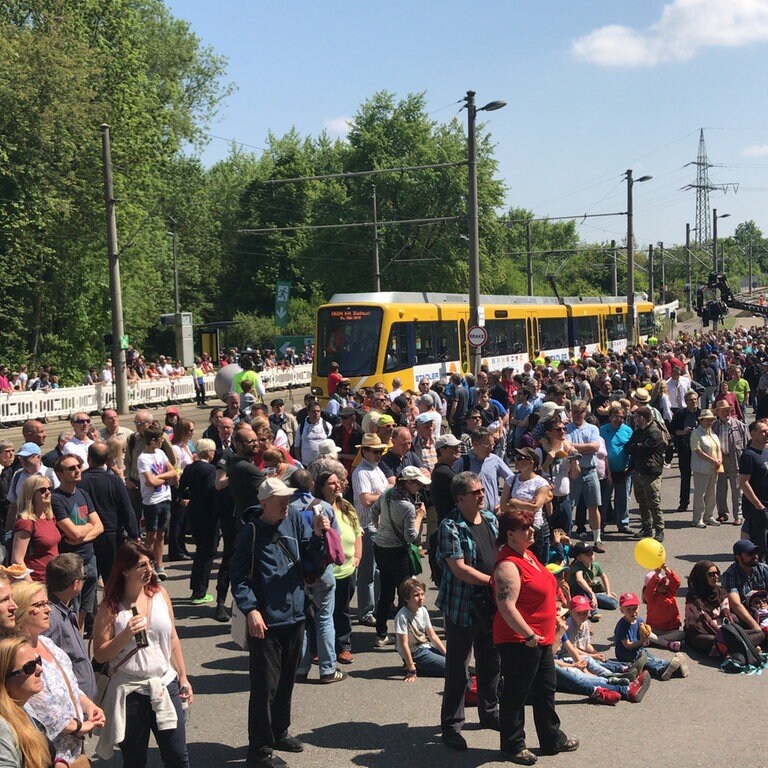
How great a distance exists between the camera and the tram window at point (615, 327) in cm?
4506

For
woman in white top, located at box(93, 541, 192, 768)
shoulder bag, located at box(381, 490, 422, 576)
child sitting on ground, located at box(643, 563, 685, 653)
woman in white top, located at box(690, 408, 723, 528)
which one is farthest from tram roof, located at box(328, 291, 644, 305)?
woman in white top, located at box(93, 541, 192, 768)

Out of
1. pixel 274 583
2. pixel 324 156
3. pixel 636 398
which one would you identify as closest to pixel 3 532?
pixel 274 583

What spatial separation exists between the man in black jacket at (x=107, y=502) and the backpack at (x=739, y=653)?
4765 millimetres

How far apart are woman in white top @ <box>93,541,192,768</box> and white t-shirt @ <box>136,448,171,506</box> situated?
17.7 feet

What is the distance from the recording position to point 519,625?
234 inches

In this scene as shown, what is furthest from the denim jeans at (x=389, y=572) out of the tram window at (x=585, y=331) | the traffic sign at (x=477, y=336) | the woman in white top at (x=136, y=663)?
the tram window at (x=585, y=331)

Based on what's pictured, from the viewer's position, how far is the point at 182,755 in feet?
17.5

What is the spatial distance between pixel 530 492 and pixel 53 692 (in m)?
5.31

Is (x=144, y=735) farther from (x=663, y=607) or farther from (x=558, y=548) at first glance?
(x=558, y=548)

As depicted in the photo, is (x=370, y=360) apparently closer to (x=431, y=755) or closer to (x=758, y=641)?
(x=758, y=641)

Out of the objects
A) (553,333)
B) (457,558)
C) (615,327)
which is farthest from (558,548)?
(615,327)

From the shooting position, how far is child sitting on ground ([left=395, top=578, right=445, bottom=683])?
25.8ft

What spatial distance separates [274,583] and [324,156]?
243ft

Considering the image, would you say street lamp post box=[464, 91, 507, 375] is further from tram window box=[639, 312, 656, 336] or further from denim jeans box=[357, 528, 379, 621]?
tram window box=[639, 312, 656, 336]
